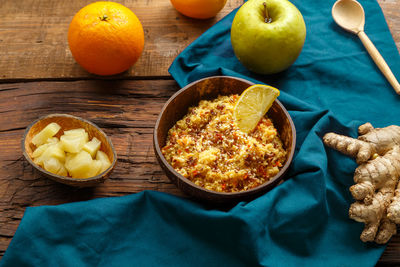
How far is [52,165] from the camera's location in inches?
56.9

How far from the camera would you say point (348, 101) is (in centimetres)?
178

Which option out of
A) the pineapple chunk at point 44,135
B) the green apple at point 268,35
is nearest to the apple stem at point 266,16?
the green apple at point 268,35

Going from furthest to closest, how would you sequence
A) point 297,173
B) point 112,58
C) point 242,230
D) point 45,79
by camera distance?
point 45,79 < point 112,58 < point 297,173 < point 242,230

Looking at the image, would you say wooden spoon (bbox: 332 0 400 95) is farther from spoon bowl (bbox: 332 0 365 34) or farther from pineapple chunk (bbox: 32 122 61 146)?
pineapple chunk (bbox: 32 122 61 146)

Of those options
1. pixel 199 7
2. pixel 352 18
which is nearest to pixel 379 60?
pixel 352 18

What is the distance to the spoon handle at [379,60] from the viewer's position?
5.82 feet

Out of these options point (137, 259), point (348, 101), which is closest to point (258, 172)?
point (137, 259)

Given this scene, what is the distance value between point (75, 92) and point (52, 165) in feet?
1.65

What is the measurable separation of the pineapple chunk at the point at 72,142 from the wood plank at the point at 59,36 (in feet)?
1.57

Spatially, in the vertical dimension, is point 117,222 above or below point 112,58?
below

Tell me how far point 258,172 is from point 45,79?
115 cm

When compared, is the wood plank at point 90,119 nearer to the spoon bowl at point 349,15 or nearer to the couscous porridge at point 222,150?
the couscous porridge at point 222,150

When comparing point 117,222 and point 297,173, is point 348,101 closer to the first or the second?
point 297,173

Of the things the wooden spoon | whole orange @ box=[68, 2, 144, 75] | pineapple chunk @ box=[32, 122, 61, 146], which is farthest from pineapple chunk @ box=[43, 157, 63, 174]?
the wooden spoon
